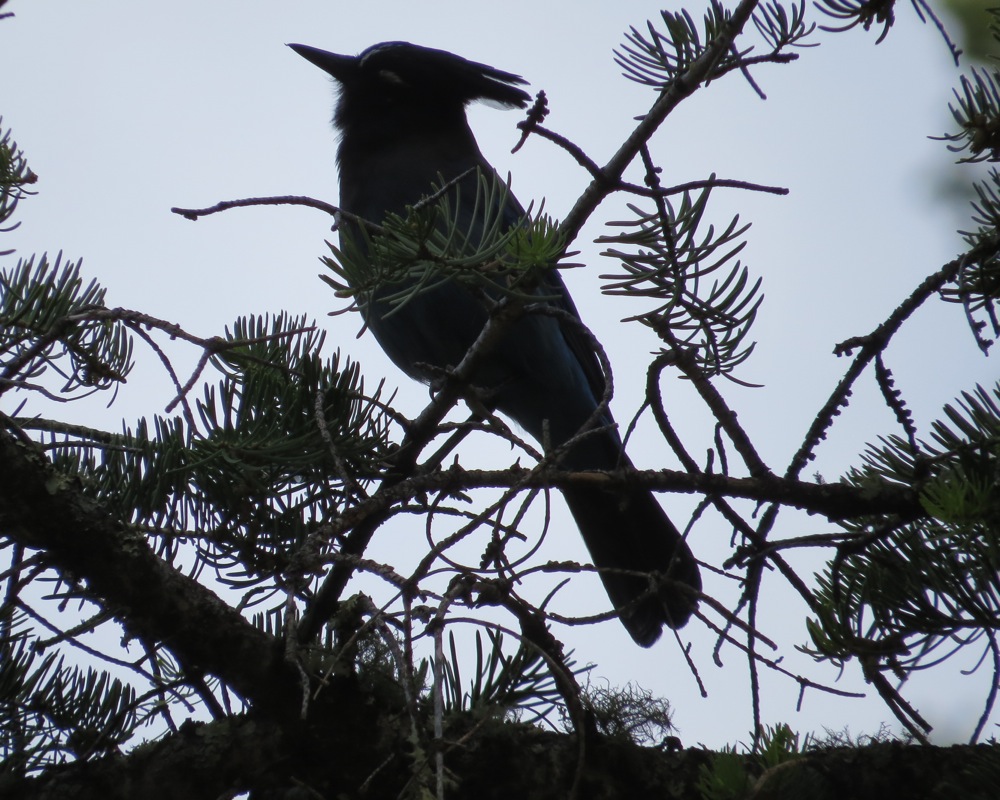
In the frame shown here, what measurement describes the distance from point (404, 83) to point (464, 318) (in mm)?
1341

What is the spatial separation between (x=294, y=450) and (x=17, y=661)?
1.78 ft

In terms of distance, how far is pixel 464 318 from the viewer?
3.27m

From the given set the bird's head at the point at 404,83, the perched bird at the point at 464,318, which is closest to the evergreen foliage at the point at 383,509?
the perched bird at the point at 464,318

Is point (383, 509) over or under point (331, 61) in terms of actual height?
under

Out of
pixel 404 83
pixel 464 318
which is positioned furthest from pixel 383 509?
pixel 404 83

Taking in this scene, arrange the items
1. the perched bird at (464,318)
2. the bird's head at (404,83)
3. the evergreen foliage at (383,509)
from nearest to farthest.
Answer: the evergreen foliage at (383,509), the perched bird at (464,318), the bird's head at (404,83)

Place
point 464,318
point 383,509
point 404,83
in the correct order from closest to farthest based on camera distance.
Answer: point 383,509 < point 464,318 < point 404,83

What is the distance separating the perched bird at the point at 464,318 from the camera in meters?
3.32

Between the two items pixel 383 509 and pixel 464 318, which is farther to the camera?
pixel 464 318

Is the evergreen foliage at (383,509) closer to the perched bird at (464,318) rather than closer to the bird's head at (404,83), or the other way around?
the perched bird at (464,318)

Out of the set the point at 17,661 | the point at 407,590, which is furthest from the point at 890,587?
the point at 17,661

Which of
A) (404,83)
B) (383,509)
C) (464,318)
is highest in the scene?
(404,83)

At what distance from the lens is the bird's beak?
414cm

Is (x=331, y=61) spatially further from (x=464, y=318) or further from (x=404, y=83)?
(x=464, y=318)
